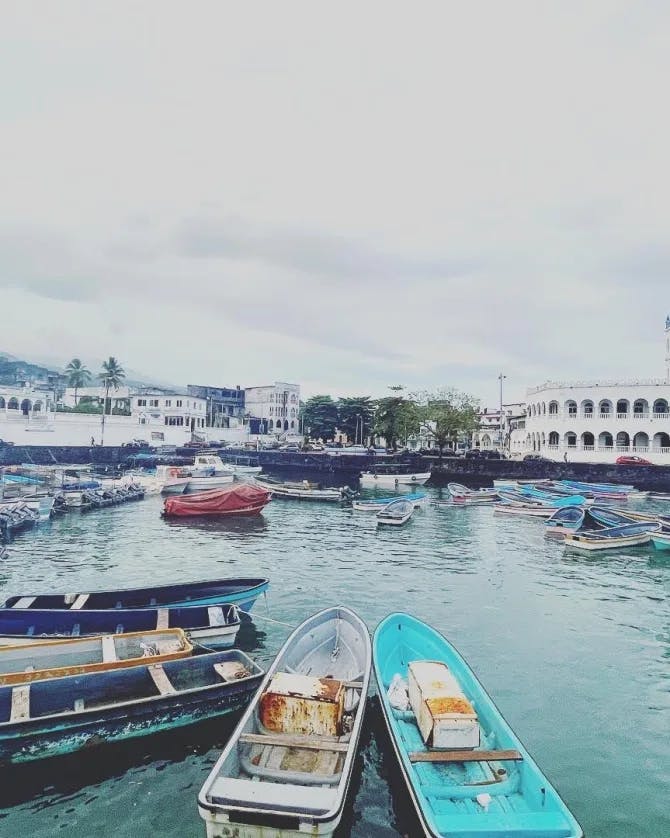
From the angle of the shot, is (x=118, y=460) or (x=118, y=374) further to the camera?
(x=118, y=374)

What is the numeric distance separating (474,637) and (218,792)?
10.3 metres

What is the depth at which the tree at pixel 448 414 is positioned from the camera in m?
72.2

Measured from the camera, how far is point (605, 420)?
7069 centimetres

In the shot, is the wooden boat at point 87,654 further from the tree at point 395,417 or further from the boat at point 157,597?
the tree at point 395,417

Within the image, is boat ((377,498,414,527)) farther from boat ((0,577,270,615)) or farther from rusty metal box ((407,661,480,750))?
rusty metal box ((407,661,480,750))

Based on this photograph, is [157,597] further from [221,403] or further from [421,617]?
[221,403]

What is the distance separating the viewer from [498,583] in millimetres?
21312

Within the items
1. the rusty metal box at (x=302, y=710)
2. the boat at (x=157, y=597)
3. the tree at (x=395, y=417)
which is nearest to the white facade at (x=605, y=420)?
the tree at (x=395, y=417)

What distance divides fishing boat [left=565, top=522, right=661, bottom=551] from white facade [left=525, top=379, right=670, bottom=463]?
42.9 m

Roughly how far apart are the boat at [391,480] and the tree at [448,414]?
12.2m

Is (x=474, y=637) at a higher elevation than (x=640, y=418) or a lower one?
lower

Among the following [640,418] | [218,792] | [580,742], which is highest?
[640,418]

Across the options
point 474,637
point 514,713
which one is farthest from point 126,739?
point 474,637

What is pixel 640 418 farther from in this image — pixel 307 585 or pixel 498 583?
pixel 307 585
